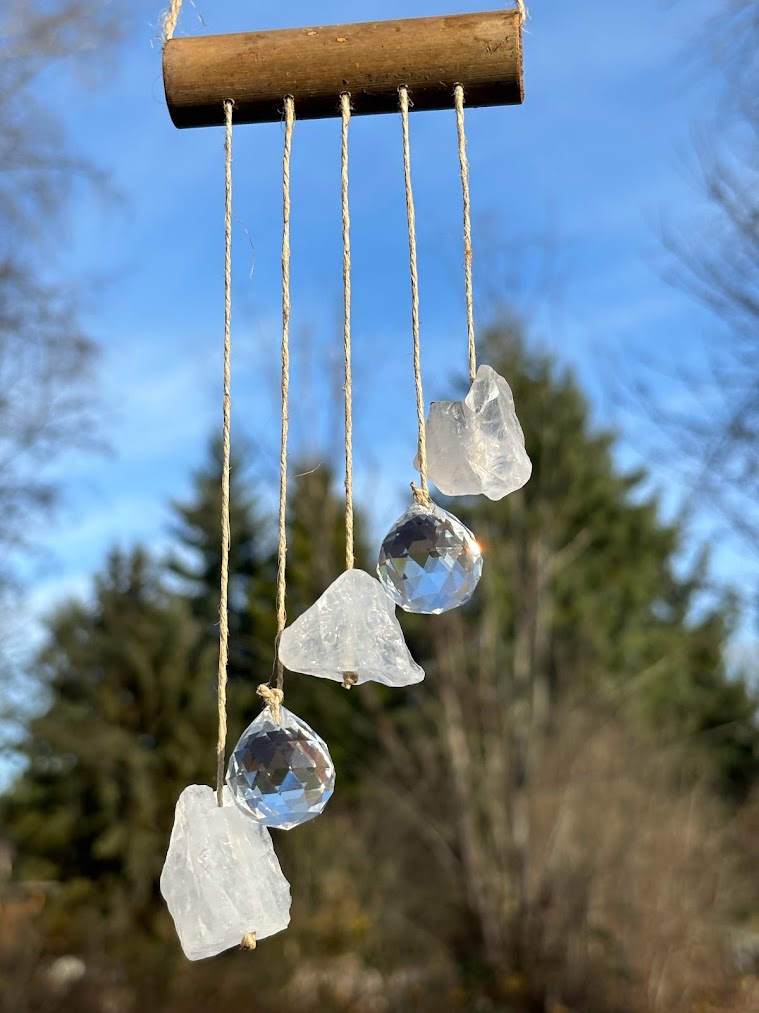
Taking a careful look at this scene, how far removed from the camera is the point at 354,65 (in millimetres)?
780

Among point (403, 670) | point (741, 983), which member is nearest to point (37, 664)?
point (741, 983)

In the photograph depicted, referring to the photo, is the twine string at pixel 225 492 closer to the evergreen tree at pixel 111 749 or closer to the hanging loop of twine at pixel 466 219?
the hanging loop of twine at pixel 466 219

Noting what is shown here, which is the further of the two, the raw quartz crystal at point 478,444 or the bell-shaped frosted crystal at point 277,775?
the raw quartz crystal at point 478,444

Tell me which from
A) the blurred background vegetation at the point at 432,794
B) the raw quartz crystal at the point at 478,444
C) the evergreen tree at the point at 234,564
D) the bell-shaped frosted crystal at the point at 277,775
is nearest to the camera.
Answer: the bell-shaped frosted crystal at the point at 277,775

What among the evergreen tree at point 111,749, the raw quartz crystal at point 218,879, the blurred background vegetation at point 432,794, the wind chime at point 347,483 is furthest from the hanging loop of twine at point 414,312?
the evergreen tree at point 111,749

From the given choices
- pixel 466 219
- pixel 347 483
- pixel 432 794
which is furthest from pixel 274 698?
pixel 432 794

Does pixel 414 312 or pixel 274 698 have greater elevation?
pixel 414 312

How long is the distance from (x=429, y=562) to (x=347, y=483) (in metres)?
0.09

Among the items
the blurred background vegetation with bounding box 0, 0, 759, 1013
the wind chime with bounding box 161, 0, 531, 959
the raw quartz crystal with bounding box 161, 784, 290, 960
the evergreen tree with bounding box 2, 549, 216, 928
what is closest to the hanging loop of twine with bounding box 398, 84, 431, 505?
the wind chime with bounding box 161, 0, 531, 959

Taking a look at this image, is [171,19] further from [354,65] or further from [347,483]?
[347,483]

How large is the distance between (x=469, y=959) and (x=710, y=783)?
3258 mm

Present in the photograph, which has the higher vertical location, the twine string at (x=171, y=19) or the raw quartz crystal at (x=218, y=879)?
the twine string at (x=171, y=19)

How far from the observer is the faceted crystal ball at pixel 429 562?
711mm

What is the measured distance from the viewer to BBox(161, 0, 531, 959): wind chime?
27.3 inches
